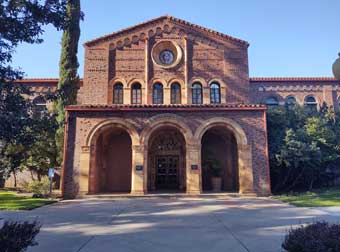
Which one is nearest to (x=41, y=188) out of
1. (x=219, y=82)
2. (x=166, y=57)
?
(x=166, y=57)

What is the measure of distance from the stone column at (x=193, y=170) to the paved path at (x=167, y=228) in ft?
15.2

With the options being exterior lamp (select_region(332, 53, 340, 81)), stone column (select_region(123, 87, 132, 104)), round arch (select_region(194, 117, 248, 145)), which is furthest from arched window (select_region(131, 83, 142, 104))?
exterior lamp (select_region(332, 53, 340, 81))

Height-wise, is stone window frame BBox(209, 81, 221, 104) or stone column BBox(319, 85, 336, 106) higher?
stone column BBox(319, 85, 336, 106)

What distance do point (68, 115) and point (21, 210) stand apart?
666 cm

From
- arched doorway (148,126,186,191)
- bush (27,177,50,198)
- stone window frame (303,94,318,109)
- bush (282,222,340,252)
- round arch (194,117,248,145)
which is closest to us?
bush (282,222,340,252)

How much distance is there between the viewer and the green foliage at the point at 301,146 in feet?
53.8

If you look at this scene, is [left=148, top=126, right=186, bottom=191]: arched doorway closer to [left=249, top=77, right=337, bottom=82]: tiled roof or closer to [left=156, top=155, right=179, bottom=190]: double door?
[left=156, top=155, right=179, bottom=190]: double door

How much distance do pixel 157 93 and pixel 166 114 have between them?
14.5 ft

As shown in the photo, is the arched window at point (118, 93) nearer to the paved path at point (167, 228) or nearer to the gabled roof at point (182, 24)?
the gabled roof at point (182, 24)

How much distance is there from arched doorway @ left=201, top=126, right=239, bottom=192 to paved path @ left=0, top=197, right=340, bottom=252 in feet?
25.2

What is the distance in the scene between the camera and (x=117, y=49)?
20.9 metres

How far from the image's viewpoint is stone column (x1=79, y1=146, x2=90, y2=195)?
51.5 ft

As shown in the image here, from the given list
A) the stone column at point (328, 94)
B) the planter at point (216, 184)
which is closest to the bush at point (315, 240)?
the planter at point (216, 184)

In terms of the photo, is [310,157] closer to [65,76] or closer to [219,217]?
[219,217]
